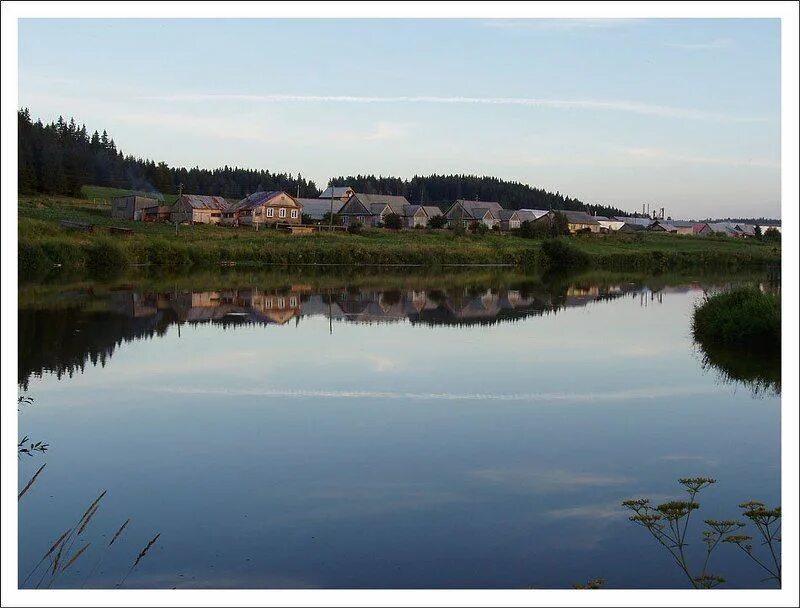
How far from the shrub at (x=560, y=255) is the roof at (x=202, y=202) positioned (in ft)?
90.6

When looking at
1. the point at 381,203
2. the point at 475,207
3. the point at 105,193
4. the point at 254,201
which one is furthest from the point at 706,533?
the point at 105,193

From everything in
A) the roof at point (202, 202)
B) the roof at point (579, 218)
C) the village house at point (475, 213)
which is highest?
the roof at point (579, 218)

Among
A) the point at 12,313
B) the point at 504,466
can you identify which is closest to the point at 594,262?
the point at 504,466

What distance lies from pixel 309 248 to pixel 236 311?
30.6 m

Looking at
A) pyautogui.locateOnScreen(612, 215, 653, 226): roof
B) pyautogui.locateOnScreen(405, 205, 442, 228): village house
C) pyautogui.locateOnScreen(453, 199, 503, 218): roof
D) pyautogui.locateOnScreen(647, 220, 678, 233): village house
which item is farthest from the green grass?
pyautogui.locateOnScreen(612, 215, 653, 226): roof

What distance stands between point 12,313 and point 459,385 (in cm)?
1033

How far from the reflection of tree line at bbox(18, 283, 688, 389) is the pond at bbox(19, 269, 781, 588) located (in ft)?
0.65

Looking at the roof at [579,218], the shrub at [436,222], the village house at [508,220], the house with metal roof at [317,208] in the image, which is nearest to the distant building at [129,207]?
the house with metal roof at [317,208]

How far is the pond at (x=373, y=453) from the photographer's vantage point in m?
7.43

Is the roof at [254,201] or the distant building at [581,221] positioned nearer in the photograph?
the roof at [254,201]

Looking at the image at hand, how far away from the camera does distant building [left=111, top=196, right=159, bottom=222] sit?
72.8 meters

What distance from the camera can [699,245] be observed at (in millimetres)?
81688

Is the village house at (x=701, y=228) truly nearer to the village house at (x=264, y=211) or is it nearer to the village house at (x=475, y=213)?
the village house at (x=475, y=213)

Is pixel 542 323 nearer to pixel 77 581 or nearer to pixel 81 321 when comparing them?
pixel 81 321
